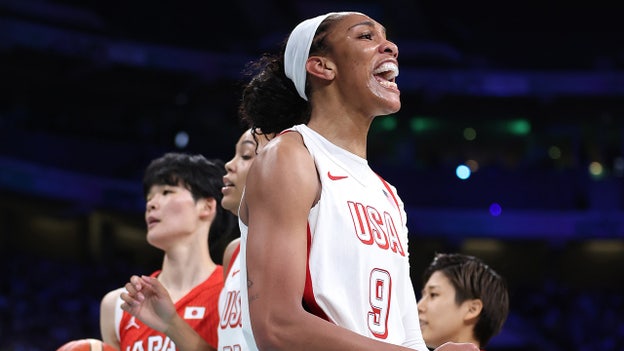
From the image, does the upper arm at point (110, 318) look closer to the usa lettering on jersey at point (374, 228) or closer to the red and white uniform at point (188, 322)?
the red and white uniform at point (188, 322)

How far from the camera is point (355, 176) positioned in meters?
2.43

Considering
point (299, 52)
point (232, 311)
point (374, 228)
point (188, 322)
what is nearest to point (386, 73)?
point (299, 52)

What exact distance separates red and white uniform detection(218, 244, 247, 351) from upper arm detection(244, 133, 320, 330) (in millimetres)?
1180

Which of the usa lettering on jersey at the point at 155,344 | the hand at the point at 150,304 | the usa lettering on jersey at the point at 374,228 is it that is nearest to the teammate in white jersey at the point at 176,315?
the hand at the point at 150,304

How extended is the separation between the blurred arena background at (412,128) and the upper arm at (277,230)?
14193 millimetres

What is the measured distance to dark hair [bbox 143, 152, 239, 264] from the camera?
4.41 meters

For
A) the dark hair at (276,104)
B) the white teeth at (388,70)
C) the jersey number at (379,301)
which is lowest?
the jersey number at (379,301)

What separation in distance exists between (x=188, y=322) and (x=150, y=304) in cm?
60

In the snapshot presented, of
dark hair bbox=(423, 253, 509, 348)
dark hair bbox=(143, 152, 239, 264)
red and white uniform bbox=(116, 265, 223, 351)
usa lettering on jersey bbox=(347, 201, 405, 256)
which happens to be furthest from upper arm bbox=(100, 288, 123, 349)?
usa lettering on jersey bbox=(347, 201, 405, 256)

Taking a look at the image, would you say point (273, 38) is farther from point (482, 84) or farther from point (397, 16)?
point (482, 84)

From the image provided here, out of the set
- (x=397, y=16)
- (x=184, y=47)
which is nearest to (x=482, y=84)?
(x=397, y=16)

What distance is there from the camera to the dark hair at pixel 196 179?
4.41 meters

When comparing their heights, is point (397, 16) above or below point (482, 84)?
above

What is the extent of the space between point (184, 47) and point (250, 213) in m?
19.1
